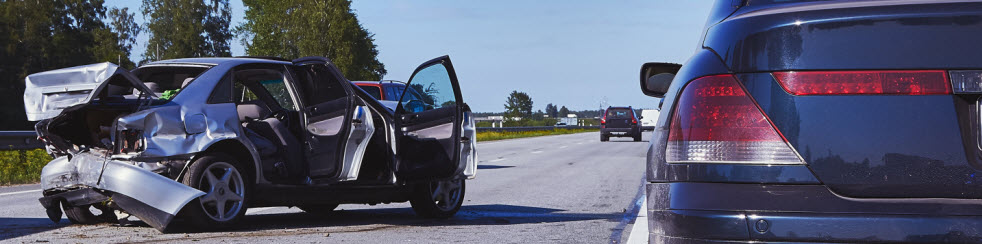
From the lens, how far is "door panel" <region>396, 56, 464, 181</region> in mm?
8289

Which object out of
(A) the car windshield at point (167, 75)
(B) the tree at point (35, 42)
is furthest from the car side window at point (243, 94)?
(B) the tree at point (35, 42)

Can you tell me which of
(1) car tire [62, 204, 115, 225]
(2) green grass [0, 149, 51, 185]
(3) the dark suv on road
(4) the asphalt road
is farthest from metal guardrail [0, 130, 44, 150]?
(3) the dark suv on road

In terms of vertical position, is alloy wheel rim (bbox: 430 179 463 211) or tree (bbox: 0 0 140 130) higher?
tree (bbox: 0 0 140 130)

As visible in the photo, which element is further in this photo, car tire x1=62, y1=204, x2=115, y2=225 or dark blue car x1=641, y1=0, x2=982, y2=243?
car tire x1=62, y1=204, x2=115, y2=225

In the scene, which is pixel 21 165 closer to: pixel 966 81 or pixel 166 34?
pixel 966 81

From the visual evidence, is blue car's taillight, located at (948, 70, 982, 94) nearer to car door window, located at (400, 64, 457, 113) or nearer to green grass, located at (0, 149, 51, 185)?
car door window, located at (400, 64, 457, 113)

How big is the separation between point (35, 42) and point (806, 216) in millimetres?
72029

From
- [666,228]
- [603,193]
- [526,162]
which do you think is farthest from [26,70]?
[666,228]

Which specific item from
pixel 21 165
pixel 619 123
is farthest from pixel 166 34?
pixel 21 165

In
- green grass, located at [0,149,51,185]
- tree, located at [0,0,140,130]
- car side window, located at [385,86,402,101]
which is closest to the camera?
green grass, located at [0,149,51,185]

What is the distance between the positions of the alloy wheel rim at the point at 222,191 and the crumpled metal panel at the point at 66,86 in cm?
70

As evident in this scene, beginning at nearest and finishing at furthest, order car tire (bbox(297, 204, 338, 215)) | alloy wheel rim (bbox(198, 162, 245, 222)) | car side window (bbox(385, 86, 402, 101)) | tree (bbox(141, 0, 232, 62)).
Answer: alloy wheel rim (bbox(198, 162, 245, 222)) → car tire (bbox(297, 204, 338, 215)) → car side window (bbox(385, 86, 402, 101)) → tree (bbox(141, 0, 232, 62))

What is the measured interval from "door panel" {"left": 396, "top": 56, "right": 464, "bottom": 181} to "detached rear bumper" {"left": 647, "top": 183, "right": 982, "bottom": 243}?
534cm

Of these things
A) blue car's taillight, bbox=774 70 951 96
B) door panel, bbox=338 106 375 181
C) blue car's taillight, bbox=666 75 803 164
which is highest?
blue car's taillight, bbox=774 70 951 96
